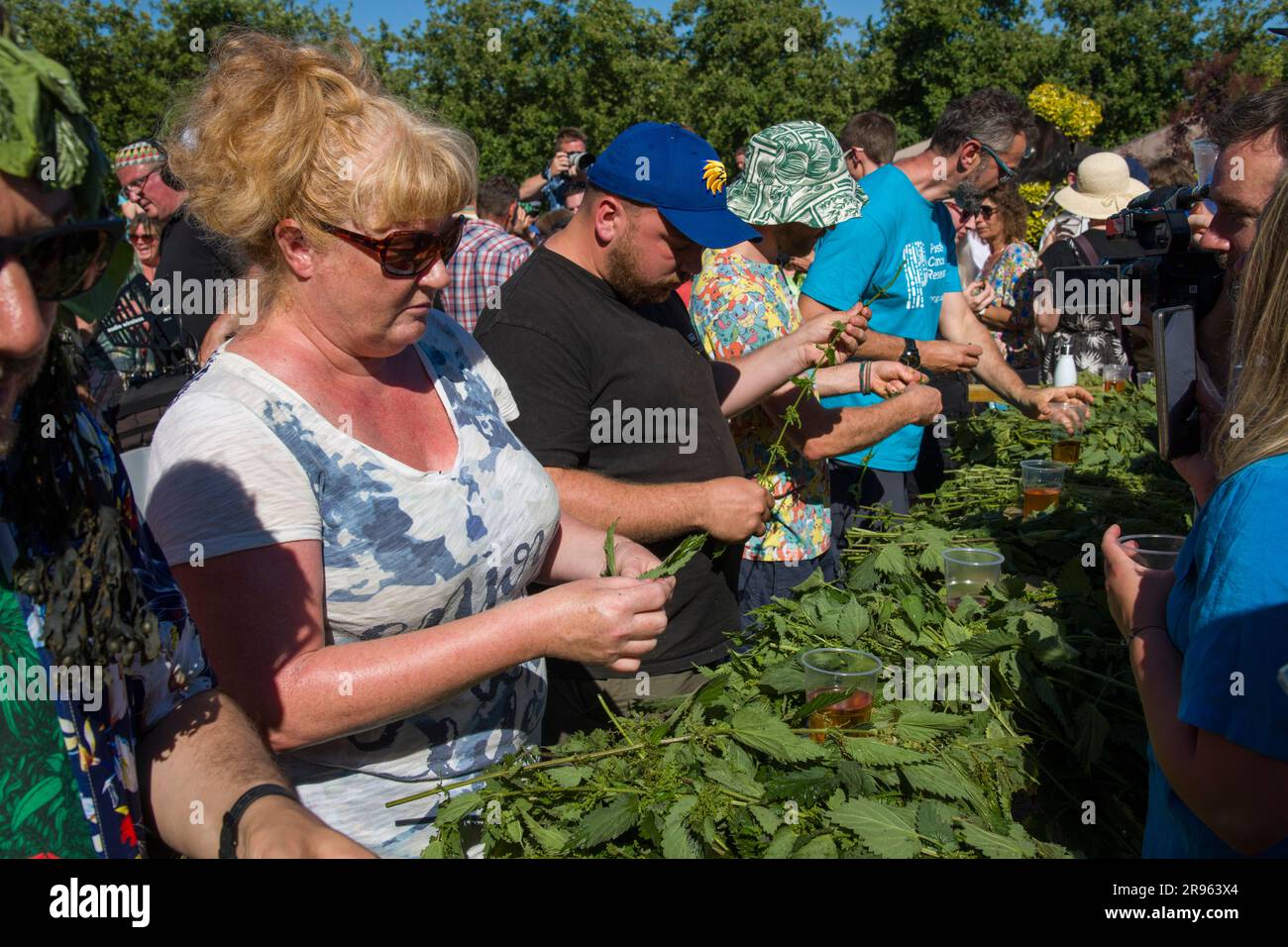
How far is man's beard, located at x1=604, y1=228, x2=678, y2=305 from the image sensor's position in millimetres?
2729

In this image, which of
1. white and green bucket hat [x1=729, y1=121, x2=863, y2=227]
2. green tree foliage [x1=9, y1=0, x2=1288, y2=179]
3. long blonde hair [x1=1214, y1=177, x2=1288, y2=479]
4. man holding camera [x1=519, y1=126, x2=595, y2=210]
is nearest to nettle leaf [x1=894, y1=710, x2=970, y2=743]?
long blonde hair [x1=1214, y1=177, x2=1288, y2=479]

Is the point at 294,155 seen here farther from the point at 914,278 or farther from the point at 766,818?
the point at 914,278

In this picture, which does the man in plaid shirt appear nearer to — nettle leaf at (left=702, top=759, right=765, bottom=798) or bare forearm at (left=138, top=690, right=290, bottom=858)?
nettle leaf at (left=702, top=759, right=765, bottom=798)

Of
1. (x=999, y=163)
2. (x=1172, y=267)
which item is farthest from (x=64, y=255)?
(x=999, y=163)

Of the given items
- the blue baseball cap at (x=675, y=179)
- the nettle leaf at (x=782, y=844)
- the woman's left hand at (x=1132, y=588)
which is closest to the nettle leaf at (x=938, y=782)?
the nettle leaf at (x=782, y=844)

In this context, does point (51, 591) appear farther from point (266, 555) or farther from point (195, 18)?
point (195, 18)

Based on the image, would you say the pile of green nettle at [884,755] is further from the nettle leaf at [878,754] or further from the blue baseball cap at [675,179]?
the blue baseball cap at [675,179]

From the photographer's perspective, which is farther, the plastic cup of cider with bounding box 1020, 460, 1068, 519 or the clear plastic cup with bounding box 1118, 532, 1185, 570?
the plastic cup of cider with bounding box 1020, 460, 1068, 519

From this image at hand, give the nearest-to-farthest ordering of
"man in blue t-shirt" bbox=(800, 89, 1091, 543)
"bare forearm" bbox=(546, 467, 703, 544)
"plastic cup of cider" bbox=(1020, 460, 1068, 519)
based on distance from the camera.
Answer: "bare forearm" bbox=(546, 467, 703, 544) → "plastic cup of cider" bbox=(1020, 460, 1068, 519) → "man in blue t-shirt" bbox=(800, 89, 1091, 543)

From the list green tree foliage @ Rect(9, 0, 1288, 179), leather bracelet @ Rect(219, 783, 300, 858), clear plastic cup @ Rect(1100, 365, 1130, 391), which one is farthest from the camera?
green tree foliage @ Rect(9, 0, 1288, 179)

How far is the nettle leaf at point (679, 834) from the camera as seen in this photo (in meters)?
1.50

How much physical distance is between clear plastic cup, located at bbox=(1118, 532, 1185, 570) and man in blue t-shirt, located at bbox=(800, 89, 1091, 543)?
156cm
